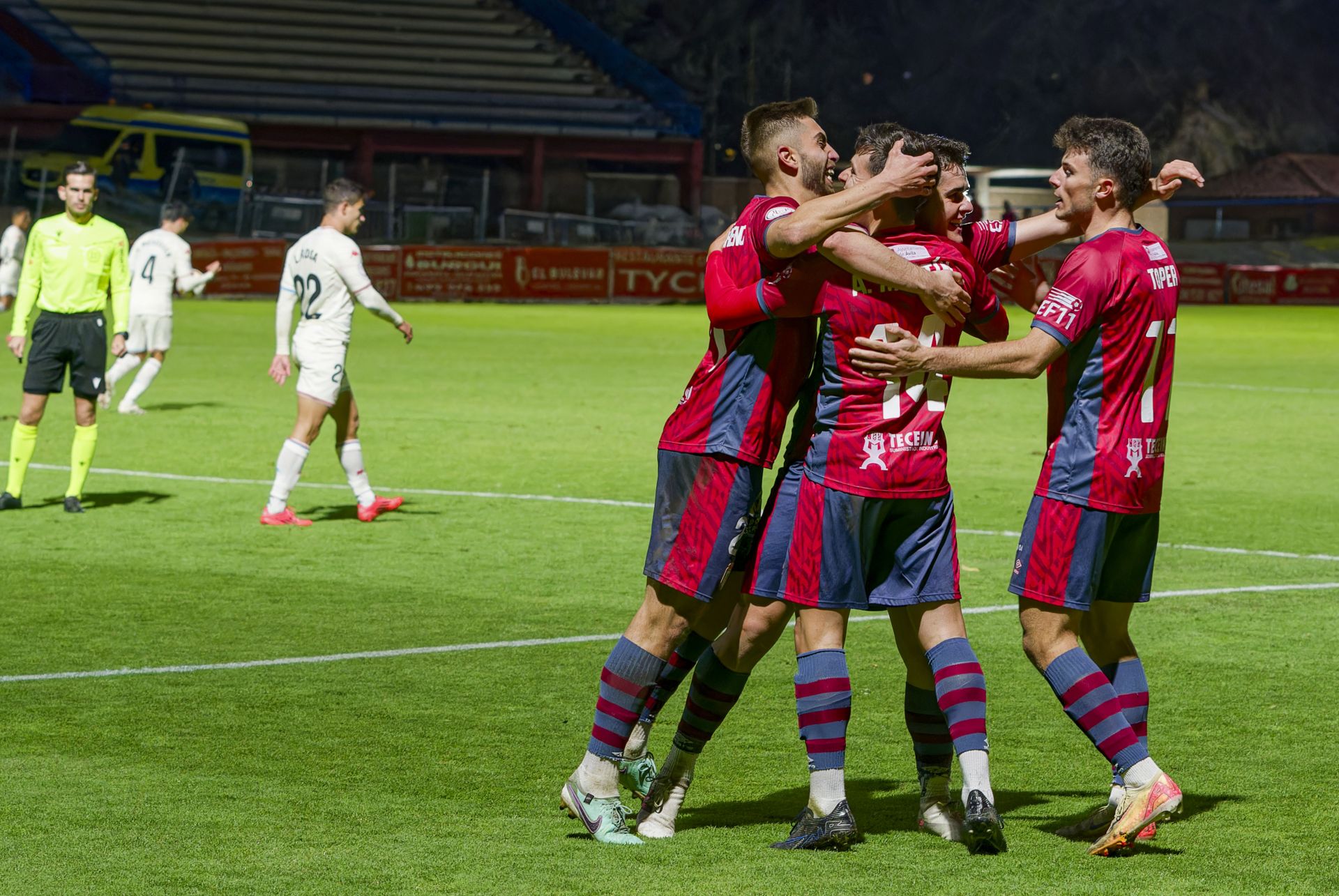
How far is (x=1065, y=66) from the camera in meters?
64.6

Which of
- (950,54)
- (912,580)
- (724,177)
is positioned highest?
(950,54)

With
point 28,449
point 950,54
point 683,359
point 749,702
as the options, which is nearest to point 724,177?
point 950,54

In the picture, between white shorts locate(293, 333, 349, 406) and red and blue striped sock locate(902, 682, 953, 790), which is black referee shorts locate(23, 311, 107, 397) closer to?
white shorts locate(293, 333, 349, 406)

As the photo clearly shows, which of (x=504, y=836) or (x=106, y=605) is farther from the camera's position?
(x=106, y=605)

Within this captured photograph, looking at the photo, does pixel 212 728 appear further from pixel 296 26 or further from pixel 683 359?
pixel 296 26

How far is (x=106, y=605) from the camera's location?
8789 mm

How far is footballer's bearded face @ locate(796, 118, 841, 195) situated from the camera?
5.13m

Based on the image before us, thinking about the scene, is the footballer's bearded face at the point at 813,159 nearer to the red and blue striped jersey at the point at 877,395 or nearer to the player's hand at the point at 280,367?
the red and blue striped jersey at the point at 877,395

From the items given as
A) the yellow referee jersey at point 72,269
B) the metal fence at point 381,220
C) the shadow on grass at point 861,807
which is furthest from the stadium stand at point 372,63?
the shadow on grass at point 861,807

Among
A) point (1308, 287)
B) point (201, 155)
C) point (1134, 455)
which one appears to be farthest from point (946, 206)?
point (1308, 287)

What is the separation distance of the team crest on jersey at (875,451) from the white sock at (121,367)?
1354cm

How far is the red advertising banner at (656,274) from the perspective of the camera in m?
40.9

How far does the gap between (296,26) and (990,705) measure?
4904cm

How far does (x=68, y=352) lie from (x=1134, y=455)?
8.53 m
